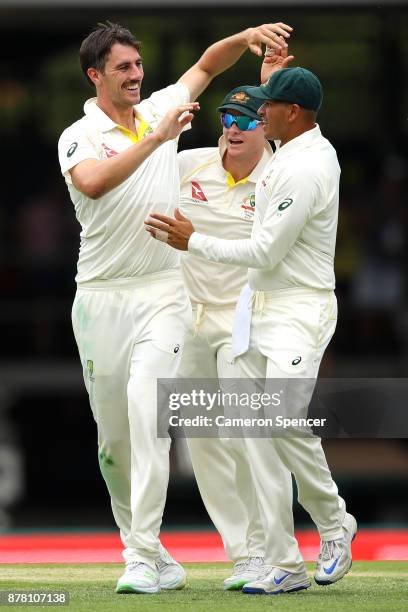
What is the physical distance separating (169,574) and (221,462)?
44cm

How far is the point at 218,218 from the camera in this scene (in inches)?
182

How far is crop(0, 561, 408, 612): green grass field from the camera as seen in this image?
151 inches

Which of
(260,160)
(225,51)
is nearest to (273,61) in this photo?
(225,51)

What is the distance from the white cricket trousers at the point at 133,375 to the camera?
165 inches

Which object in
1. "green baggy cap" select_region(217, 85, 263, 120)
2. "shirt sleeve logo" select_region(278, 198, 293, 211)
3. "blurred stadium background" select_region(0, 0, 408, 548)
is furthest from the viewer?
"blurred stadium background" select_region(0, 0, 408, 548)

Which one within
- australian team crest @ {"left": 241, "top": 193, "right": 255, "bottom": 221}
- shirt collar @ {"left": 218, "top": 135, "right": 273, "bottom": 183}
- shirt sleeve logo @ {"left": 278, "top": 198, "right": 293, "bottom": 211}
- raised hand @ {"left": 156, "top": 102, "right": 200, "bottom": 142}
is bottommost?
australian team crest @ {"left": 241, "top": 193, "right": 255, "bottom": 221}

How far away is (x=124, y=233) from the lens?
4.32 meters

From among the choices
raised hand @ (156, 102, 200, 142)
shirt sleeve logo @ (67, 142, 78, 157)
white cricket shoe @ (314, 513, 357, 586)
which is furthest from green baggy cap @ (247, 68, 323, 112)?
white cricket shoe @ (314, 513, 357, 586)

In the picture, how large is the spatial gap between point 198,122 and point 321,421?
405 cm

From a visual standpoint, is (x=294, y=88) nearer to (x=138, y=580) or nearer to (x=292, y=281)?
(x=292, y=281)

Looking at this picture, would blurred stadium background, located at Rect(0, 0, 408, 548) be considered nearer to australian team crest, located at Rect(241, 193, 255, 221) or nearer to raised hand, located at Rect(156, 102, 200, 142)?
australian team crest, located at Rect(241, 193, 255, 221)

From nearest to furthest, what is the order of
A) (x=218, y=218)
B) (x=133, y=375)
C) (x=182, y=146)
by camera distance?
1. (x=133, y=375)
2. (x=218, y=218)
3. (x=182, y=146)

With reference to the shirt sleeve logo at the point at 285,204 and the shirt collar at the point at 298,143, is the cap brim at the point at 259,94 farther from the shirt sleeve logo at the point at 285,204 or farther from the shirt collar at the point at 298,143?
the shirt sleeve logo at the point at 285,204

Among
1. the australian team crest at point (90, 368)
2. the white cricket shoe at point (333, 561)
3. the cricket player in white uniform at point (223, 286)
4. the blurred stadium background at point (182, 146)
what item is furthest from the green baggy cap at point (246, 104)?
the blurred stadium background at point (182, 146)
